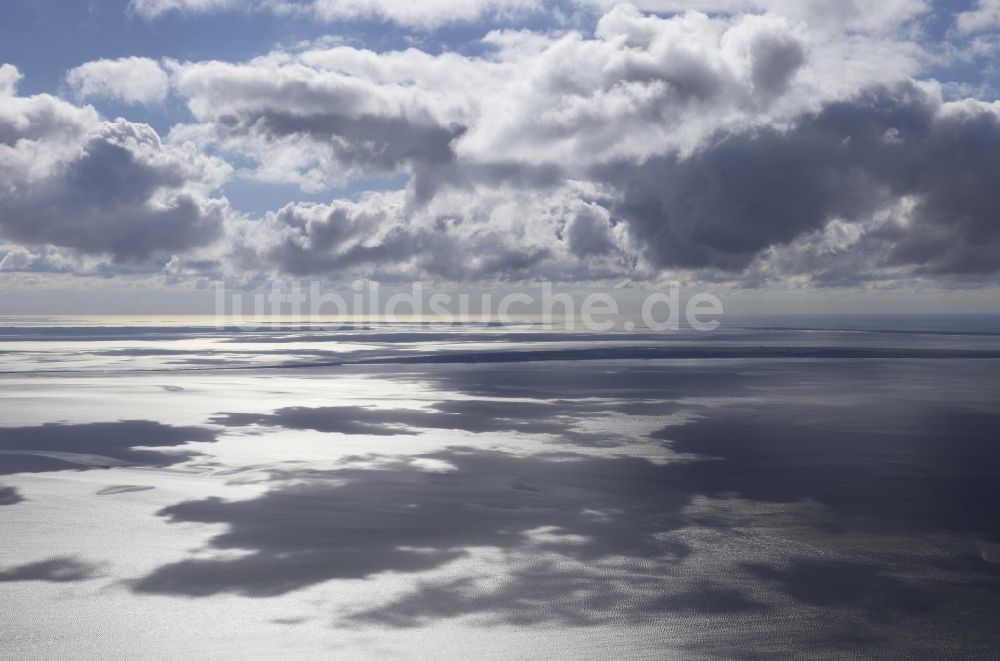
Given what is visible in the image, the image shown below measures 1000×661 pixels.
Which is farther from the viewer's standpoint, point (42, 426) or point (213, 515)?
point (42, 426)

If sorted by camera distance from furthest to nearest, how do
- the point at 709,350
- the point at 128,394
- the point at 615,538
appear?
the point at 709,350, the point at 128,394, the point at 615,538

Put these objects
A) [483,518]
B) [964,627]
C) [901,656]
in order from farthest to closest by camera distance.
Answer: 1. [483,518]
2. [964,627]
3. [901,656]

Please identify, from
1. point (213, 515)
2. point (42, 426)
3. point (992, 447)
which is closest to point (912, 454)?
point (992, 447)

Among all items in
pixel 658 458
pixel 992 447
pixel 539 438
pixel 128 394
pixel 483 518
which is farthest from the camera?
pixel 128 394

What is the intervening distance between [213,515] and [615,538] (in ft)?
37.2

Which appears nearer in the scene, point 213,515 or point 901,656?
point 901,656

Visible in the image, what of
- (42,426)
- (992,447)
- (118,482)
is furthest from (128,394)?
(992,447)

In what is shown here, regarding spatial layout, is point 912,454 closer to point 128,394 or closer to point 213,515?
point 213,515

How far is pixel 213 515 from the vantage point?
23672 millimetres

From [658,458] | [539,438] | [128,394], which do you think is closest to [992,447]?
[658,458]

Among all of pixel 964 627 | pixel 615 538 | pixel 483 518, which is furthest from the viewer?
pixel 483 518

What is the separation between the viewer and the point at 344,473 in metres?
29.8

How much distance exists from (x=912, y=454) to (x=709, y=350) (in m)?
91.2

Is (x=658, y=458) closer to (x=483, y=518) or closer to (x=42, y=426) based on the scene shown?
(x=483, y=518)
